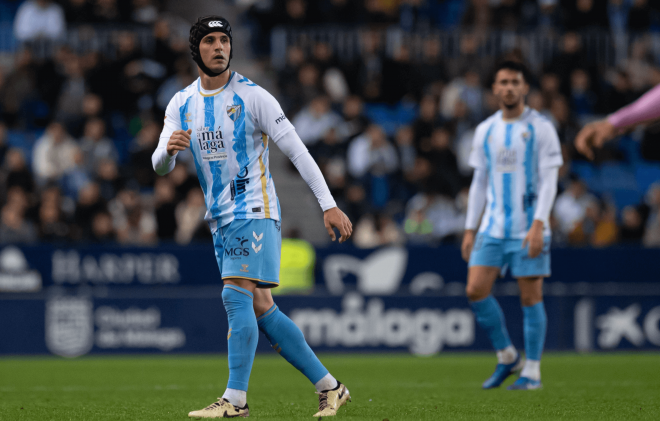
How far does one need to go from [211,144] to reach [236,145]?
159 millimetres

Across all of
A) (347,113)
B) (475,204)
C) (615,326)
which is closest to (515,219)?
(475,204)

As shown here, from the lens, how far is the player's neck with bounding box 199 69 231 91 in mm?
5797

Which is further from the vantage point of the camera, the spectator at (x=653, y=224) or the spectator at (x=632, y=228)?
the spectator at (x=632, y=228)

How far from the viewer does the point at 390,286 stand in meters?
13.3

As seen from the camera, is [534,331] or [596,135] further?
[534,331]

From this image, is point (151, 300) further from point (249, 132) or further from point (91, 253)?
A: point (249, 132)

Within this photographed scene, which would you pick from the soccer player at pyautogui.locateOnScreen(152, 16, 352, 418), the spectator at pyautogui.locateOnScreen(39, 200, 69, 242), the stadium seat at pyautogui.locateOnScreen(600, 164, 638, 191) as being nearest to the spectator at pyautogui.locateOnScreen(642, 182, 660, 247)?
the stadium seat at pyautogui.locateOnScreen(600, 164, 638, 191)

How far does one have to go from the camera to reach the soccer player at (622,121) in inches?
152

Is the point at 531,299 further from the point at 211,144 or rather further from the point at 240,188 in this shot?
the point at 211,144

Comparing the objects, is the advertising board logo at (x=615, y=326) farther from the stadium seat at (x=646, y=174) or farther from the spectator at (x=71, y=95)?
the spectator at (x=71, y=95)

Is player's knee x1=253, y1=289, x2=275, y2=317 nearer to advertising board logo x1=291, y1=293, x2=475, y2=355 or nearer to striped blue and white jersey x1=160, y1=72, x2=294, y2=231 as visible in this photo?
striped blue and white jersey x1=160, y1=72, x2=294, y2=231

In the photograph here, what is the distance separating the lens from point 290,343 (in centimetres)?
581

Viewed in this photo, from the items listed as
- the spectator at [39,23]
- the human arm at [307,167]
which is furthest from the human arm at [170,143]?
the spectator at [39,23]

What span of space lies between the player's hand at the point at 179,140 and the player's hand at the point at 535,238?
3.22 m
